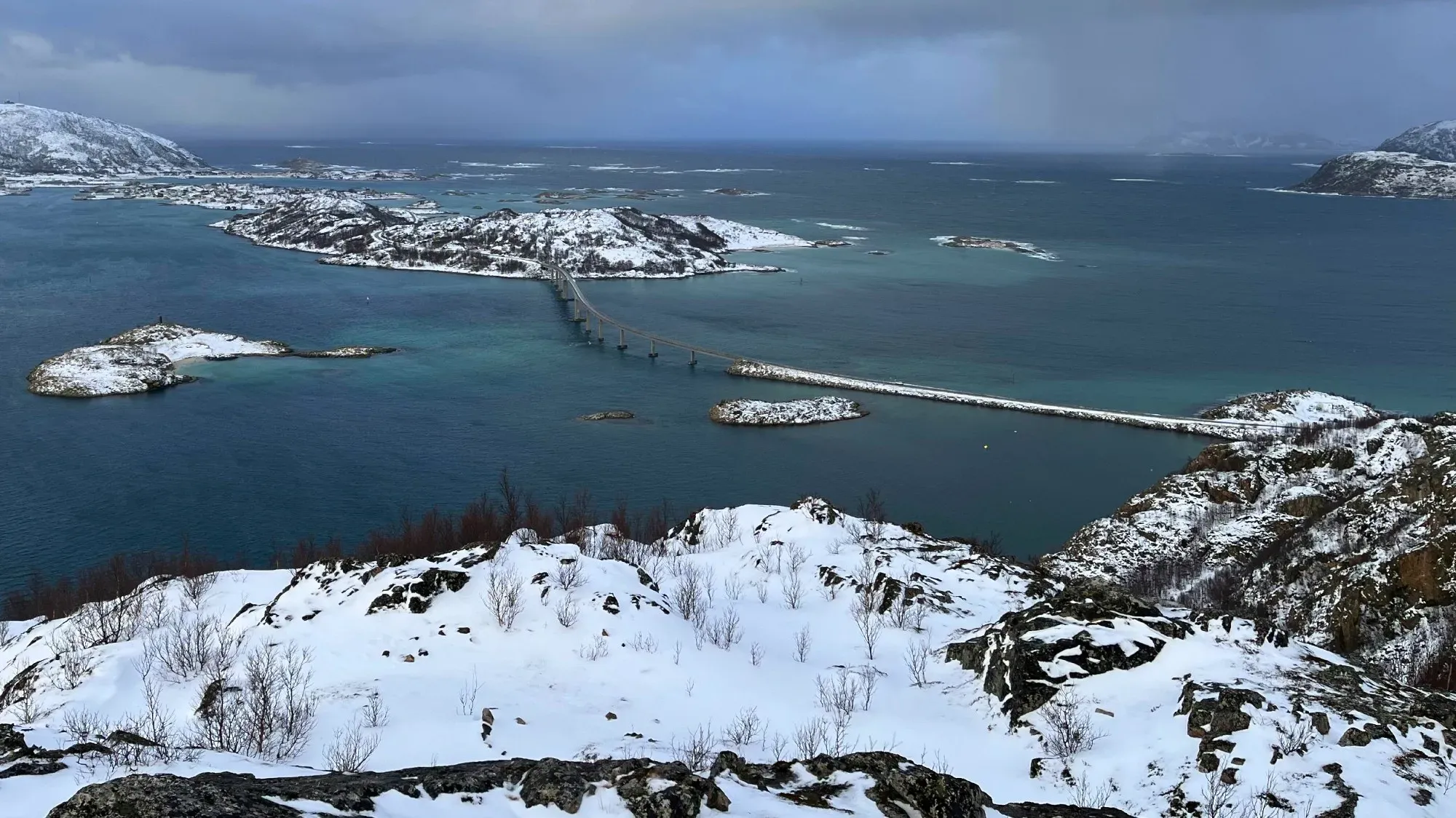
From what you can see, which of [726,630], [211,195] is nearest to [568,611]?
[726,630]

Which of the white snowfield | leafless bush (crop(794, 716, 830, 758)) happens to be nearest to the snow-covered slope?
the white snowfield

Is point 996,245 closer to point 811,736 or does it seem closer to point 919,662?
point 919,662

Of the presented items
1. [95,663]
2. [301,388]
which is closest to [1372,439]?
[95,663]

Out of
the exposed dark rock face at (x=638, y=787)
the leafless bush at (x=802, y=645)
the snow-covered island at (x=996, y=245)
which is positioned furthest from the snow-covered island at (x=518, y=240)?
the exposed dark rock face at (x=638, y=787)

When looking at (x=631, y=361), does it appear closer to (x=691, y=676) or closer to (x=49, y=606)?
(x=49, y=606)

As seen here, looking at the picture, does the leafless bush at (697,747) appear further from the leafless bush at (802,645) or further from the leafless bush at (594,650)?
the leafless bush at (802,645)

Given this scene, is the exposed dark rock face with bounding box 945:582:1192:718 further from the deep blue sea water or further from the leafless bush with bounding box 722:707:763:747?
the deep blue sea water
